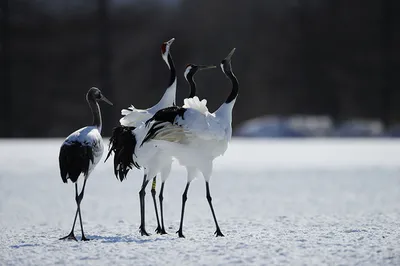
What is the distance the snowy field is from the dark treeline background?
13.8m

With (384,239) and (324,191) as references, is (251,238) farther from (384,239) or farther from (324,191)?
(324,191)

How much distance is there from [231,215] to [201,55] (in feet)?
81.9

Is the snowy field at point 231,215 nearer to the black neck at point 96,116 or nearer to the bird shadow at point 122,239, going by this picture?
the bird shadow at point 122,239

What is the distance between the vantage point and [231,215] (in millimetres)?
9500

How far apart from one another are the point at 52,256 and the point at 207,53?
28121 mm

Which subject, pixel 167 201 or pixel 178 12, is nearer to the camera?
pixel 167 201

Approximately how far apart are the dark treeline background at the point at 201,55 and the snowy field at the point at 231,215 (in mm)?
13819

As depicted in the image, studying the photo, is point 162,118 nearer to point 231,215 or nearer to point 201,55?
point 231,215

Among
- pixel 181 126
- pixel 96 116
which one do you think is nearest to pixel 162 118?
pixel 181 126

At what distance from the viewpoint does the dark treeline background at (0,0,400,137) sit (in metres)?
32.2

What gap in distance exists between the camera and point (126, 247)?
659 cm

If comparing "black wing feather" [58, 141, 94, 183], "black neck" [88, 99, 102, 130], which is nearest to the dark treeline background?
"black neck" [88, 99, 102, 130]

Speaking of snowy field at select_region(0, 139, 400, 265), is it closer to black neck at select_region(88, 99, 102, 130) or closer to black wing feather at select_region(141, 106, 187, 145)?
black wing feather at select_region(141, 106, 187, 145)

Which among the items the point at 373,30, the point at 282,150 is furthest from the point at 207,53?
the point at 282,150
